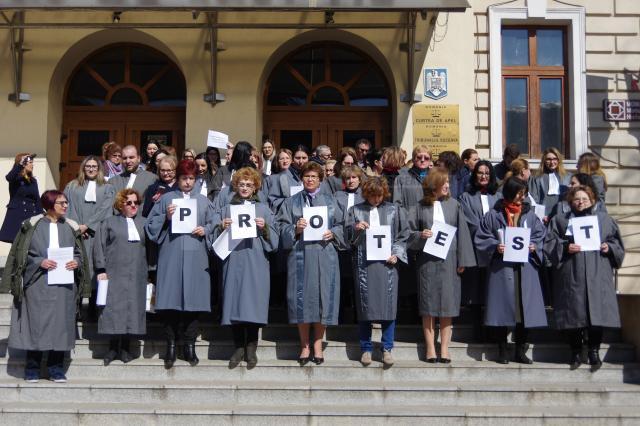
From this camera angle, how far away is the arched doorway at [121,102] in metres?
13.8

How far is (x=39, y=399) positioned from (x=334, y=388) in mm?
2896

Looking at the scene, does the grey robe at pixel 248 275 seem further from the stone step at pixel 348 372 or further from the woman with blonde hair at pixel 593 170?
the woman with blonde hair at pixel 593 170

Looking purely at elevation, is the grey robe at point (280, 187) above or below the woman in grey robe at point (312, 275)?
above

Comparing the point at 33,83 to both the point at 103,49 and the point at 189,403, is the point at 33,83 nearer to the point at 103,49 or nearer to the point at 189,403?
the point at 103,49

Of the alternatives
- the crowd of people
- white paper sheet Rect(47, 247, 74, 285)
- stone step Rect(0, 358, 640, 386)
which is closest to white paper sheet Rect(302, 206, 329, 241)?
the crowd of people

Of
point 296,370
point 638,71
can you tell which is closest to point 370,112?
point 638,71

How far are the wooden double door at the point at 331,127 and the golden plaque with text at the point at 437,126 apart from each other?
0.75 metres

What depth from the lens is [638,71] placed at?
13523 millimetres

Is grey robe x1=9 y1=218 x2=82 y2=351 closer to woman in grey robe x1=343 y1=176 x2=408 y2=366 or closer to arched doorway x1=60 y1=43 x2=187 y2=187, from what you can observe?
woman in grey robe x1=343 y1=176 x2=408 y2=366

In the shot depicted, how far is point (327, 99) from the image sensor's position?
13867 mm

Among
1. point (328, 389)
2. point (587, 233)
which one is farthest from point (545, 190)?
point (328, 389)

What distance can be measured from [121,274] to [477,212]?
3.95m

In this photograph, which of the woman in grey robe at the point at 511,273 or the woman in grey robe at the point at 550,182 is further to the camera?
the woman in grey robe at the point at 550,182

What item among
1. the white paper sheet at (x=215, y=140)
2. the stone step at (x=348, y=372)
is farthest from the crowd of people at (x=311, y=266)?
the white paper sheet at (x=215, y=140)
